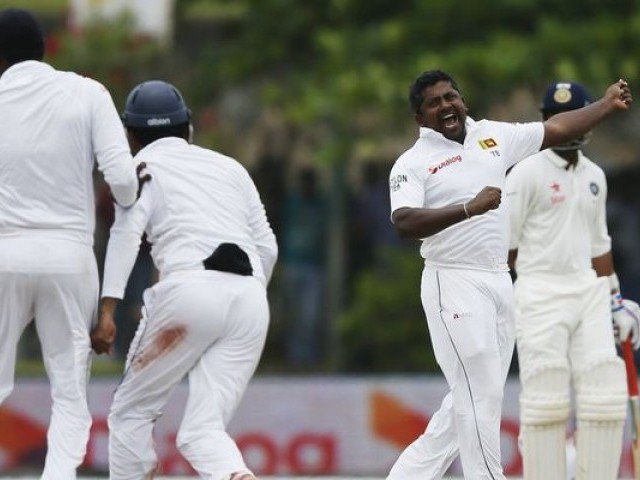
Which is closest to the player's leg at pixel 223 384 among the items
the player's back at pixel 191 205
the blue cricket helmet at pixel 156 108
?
the player's back at pixel 191 205

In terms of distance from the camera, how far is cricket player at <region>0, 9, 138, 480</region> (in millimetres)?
7309

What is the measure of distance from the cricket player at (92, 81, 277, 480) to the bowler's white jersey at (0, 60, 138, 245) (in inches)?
11.0

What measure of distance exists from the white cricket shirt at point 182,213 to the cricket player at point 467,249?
26.9 inches

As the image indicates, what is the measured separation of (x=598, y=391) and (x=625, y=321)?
518mm

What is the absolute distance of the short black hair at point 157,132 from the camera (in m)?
7.92

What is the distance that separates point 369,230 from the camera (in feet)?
55.6

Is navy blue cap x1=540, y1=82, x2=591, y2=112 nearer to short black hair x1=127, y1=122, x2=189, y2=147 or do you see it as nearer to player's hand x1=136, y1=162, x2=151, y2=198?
short black hair x1=127, y1=122, x2=189, y2=147

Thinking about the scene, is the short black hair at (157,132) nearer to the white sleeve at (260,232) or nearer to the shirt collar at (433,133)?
the white sleeve at (260,232)

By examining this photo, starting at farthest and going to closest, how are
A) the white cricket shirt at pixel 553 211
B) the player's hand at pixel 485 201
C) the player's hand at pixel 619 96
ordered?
1. the white cricket shirt at pixel 553 211
2. the player's hand at pixel 619 96
3. the player's hand at pixel 485 201

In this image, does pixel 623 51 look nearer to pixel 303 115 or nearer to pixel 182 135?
pixel 303 115

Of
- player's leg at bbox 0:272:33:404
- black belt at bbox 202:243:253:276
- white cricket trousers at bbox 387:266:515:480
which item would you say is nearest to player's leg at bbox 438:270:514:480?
white cricket trousers at bbox 387:266:515:480

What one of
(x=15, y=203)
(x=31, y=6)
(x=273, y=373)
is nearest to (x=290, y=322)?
(x=273, y=373)

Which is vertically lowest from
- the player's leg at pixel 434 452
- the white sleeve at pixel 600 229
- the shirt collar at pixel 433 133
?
the player's leg at pixel 434 452

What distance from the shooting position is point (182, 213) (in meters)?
7.74
